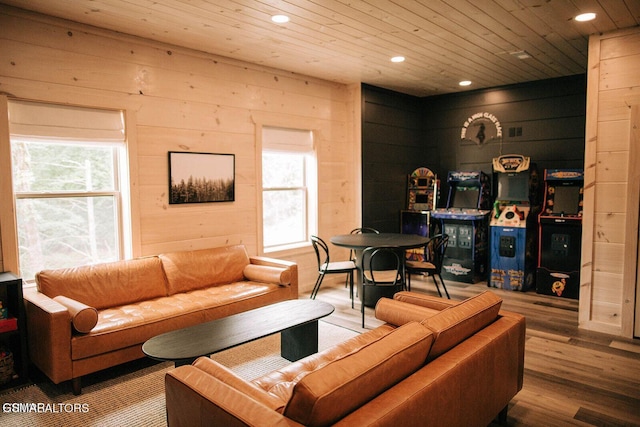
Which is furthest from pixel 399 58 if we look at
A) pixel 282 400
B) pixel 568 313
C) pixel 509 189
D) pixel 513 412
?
pixel 282 400

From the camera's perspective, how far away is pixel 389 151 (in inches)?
255

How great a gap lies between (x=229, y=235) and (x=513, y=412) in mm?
3201

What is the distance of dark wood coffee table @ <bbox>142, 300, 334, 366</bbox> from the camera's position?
257 cm

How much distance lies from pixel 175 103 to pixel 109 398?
2686mm

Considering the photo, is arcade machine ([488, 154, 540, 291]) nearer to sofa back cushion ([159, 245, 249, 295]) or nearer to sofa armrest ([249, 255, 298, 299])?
sofa armrest ([249, 255, 298, 299])

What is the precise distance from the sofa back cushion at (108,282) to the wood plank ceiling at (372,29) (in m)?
2.02

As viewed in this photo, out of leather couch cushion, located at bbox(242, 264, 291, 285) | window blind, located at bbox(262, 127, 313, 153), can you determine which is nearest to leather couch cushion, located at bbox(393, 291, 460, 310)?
leather couch cushion, located at bbox(242, 264, 291, 285)

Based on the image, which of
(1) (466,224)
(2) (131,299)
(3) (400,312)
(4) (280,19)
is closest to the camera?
(3) (400,312)

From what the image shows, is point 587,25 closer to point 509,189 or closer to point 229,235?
point 509,189

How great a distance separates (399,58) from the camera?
4.78 m

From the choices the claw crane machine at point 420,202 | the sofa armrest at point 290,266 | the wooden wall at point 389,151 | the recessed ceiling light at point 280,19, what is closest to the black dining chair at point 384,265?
the sofa armrest at point 290,266

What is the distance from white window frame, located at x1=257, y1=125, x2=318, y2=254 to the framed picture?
0.43 metres

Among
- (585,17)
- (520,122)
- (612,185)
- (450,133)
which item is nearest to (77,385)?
(612,185)

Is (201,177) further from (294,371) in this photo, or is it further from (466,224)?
(466,224)
